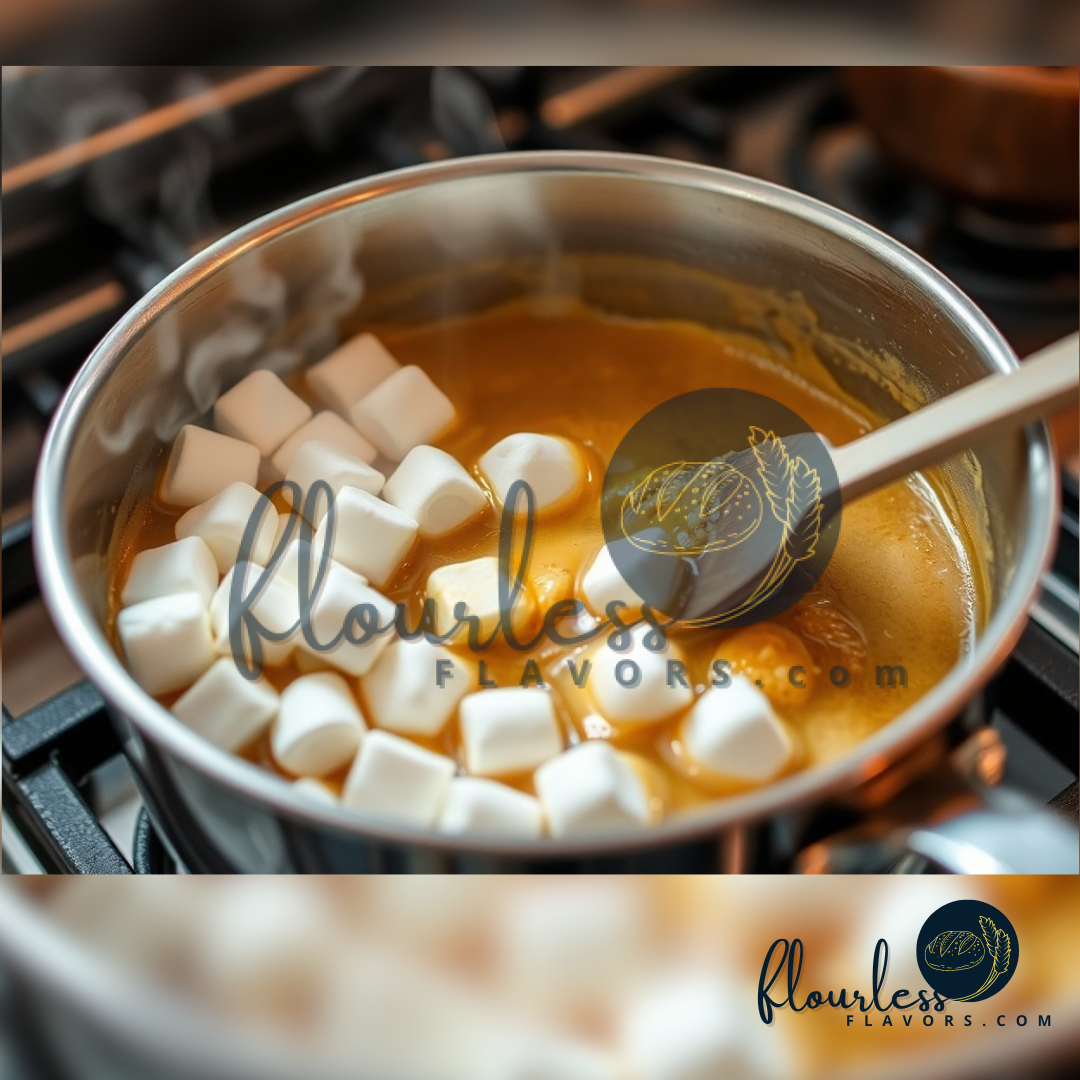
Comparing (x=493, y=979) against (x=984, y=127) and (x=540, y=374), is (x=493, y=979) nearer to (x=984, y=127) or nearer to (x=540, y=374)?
(x=540, y=374)

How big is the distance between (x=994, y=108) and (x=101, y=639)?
0.82 metres

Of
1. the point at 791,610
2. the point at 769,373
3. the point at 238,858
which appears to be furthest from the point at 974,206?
the point at 238,858

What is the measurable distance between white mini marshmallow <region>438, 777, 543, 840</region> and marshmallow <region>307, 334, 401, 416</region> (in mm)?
370

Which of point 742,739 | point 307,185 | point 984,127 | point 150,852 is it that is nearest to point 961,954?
point 742,739

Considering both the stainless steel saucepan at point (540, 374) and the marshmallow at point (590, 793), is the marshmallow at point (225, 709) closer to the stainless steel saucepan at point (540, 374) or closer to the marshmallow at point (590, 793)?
the stainless steel saucepan at point (540, 374)

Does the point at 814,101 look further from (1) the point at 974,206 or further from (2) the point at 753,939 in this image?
(2) the point at 753,939

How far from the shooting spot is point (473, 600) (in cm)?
78

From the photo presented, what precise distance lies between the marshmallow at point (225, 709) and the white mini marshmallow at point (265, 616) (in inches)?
1.9

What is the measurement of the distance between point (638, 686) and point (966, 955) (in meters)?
0.23

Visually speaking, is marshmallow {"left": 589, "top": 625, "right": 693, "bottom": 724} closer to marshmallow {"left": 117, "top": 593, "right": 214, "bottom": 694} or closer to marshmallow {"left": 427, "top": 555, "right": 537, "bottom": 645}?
marshmallow {"left": 427, "top": 555, "right": 537, "bottom": 645}

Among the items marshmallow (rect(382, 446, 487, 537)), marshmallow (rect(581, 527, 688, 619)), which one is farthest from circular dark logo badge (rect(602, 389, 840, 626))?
marshmallow (rect(382, 446, 487, 537))

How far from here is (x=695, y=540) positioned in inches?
31.3

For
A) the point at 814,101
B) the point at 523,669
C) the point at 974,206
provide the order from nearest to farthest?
the point at 523,669, the point at 974,206, the point at 814,101

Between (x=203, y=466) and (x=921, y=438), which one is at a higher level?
(x=203, y=466)
